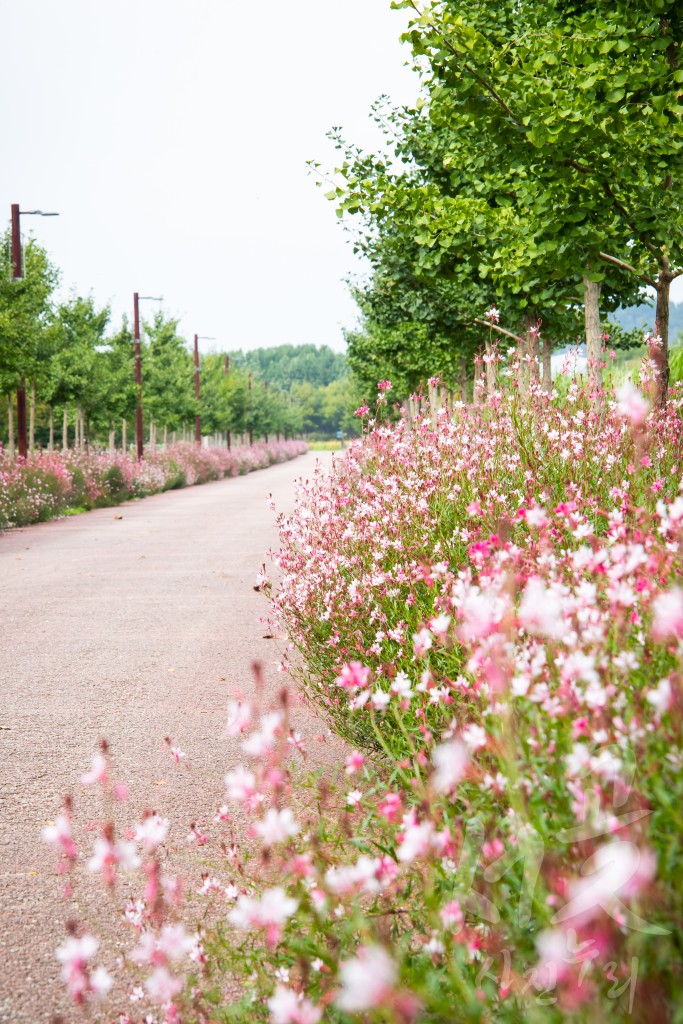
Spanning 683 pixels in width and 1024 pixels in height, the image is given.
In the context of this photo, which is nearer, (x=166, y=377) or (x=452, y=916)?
(x=452, y=916)

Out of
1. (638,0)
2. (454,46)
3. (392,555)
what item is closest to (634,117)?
(638,0)

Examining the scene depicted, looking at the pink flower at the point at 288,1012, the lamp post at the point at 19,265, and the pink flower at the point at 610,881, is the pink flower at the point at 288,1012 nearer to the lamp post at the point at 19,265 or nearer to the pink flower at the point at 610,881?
the pink flower at the point at 610,881

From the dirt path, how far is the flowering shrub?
5933mm

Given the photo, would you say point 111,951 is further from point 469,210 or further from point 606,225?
point 469,210

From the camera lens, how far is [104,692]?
6031mm

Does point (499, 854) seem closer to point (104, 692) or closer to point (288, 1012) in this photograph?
point (288, 1012)

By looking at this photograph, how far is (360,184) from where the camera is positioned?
10891 mm

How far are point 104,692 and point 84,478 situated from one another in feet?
61.3

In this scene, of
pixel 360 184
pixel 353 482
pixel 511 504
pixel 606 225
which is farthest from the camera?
pixel 360 184

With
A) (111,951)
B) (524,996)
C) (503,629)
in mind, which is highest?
(503,629)

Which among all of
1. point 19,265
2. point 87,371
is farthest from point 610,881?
point 87,371

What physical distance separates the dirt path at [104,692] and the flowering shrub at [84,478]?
5.93m

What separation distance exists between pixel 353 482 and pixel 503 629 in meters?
7.64

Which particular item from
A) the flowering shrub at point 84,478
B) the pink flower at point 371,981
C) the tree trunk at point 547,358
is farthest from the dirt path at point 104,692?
the tree trunk at point 547,358
